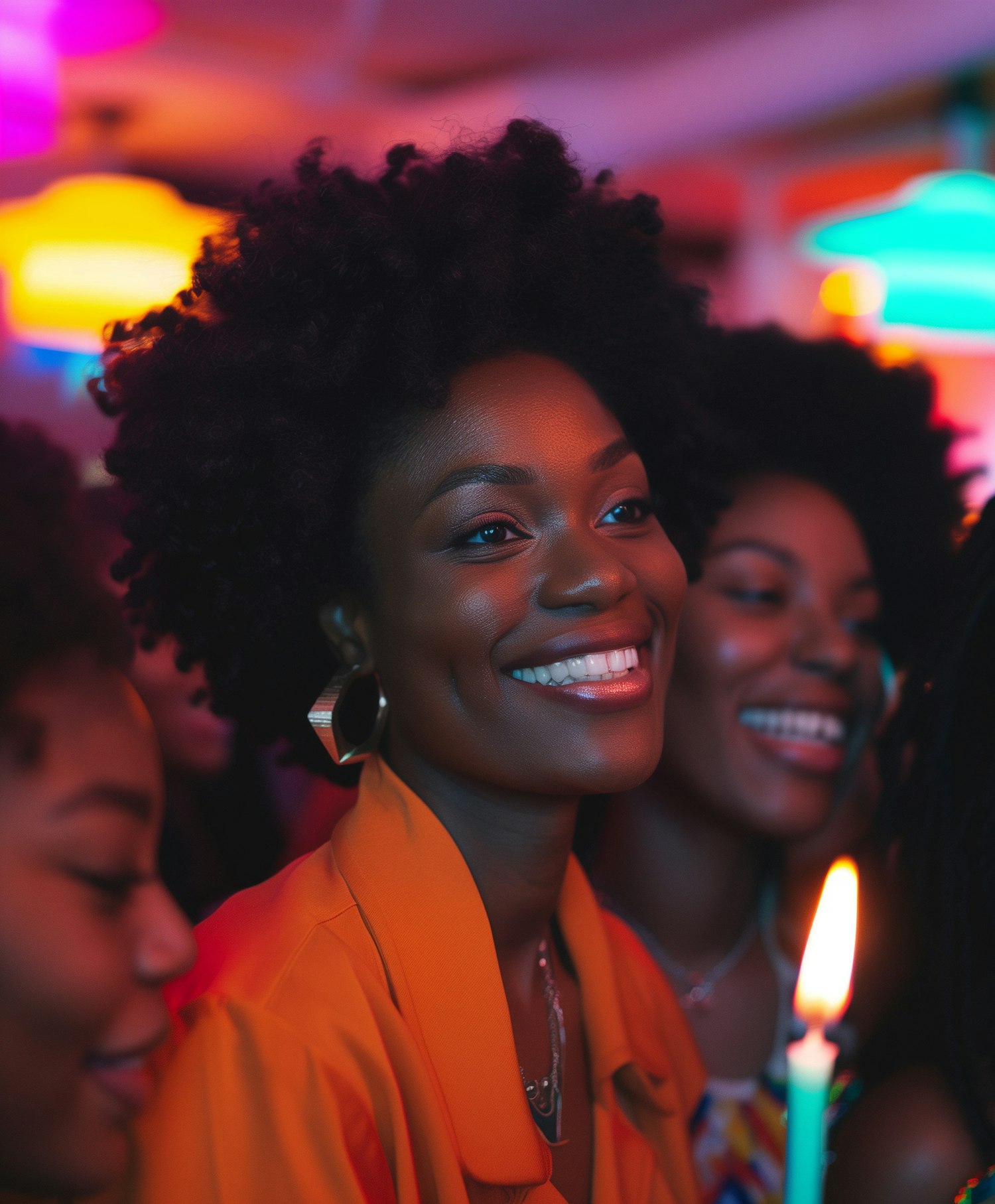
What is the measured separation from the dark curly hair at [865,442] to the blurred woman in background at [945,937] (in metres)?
0.42

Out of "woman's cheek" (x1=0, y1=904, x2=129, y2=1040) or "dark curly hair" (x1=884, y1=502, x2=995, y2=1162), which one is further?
"dark curly hair" (x1=884, y1=502, x2=995, y2=1162)

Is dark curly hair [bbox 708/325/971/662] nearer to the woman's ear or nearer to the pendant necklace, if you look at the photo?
the pendant necklace

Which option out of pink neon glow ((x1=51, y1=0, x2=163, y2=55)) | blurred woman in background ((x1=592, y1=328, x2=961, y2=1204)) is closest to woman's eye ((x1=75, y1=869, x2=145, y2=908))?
blurred woman in background ((x1=592, y1=328, x2=961, y2=1204))

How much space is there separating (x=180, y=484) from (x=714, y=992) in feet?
4.08

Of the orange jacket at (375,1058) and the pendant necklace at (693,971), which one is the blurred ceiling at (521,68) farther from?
the orange jacket at (375,1058)

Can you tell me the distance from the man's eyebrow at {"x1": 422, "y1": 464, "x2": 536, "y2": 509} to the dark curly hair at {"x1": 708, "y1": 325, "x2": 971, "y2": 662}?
0.78 meters

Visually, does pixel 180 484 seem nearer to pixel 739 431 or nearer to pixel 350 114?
pixel 739 431

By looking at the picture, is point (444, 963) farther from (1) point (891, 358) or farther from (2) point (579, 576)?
(1) point (891, 358)

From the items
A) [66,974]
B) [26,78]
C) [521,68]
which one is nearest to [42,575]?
[66,974]

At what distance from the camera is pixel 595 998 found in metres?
1.47

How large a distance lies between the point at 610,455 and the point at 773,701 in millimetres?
622

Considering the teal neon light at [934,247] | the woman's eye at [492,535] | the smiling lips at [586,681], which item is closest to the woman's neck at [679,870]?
the smiling lips at [586,681]

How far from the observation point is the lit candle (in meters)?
0.65

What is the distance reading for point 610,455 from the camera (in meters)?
1.36
